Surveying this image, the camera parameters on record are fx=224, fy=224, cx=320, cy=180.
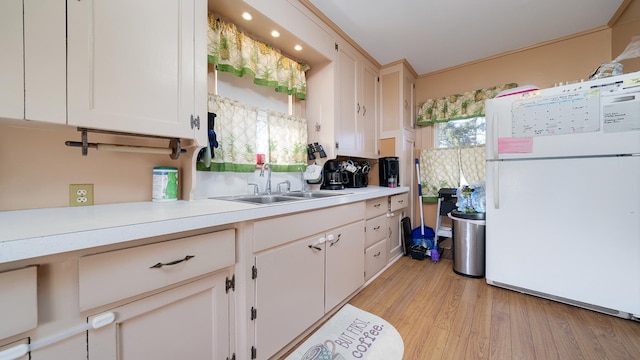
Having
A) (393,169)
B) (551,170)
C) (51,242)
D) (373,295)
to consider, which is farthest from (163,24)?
(551,170)

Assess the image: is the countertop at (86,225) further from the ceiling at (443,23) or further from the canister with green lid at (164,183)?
the ceiling at (443,23)

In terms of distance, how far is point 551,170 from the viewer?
5.84 feet

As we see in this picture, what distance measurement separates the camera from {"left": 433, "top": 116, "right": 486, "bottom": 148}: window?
9.39 feet

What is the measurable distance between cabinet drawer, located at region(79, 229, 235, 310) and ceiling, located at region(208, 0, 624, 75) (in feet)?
4.83

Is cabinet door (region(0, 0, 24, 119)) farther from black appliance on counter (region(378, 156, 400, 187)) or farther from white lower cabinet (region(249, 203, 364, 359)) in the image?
black appliance on counter (region(378, 156, 400, 187))

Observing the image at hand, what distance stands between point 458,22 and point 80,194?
3.11 meters

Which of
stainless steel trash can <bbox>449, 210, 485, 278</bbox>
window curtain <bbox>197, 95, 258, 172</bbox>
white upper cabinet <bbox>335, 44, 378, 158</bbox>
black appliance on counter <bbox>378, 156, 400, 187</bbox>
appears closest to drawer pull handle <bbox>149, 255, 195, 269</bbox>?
window curtain <bbox>197, 95, 258, 172</bbox>

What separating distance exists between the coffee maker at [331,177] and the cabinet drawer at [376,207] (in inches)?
13.4

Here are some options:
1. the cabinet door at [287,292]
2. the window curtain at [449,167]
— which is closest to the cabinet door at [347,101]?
the cabinet door at [287,292]

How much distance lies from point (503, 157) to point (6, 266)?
9.20 ft

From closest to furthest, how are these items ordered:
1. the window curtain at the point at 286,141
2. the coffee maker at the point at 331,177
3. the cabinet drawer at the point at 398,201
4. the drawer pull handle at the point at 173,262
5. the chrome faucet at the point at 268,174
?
the drawer pull handle at the point at 173,262 < the chrome faucet at the point at 268,174 < the window curtain at the point at 286,141 < the coffee maker at the point at 331,177 < the cabinet drawer at the point at 398,201

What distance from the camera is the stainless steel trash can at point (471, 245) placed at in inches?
87.3

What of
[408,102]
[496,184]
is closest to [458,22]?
[408,102]

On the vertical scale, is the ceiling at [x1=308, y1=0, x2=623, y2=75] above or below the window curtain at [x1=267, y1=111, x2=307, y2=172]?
above
